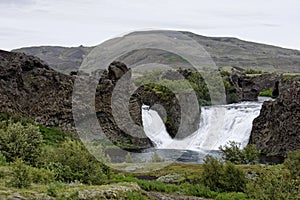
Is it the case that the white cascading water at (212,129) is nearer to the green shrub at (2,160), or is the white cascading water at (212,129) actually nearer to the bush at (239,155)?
the bush at (239,155)

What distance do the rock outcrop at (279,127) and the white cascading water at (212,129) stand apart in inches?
95.1

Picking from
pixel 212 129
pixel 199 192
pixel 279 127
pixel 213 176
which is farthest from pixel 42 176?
pixel 212 129

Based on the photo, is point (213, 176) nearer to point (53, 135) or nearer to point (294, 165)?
point (294, 165)

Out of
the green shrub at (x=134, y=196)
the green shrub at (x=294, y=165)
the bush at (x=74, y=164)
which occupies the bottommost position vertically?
the green shrub at (x=294, y=165)

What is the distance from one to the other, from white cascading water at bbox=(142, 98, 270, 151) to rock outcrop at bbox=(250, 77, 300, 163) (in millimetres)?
2416

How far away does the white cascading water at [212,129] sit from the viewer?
2242 inches

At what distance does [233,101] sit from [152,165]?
167 feet

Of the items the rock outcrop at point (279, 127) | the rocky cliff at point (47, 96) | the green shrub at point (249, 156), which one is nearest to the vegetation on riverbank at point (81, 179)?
the green shrub at point (249, 156)

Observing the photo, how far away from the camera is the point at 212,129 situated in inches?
2400

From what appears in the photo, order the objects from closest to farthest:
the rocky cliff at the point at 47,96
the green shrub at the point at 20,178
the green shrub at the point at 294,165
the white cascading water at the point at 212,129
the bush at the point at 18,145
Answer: the green shrub at the point at 20,178
the bush at the point at 18,145
the green shrub at the point at 294,165
the rocky cliff at the point at 47,96
the white cascading water at the point at 212,129

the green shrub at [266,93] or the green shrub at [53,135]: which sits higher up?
the green shrub at [266,93]

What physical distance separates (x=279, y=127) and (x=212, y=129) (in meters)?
10.0

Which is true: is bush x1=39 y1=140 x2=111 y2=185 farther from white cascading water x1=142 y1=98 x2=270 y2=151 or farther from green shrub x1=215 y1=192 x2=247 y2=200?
white cascading water x1=142 y1=98 x2=270 y2=151

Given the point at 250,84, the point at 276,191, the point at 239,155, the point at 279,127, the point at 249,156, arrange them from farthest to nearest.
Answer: the point at 250,84
the point at 279,127
the point at 249,156
the point at 239,155
the point at 276,191
